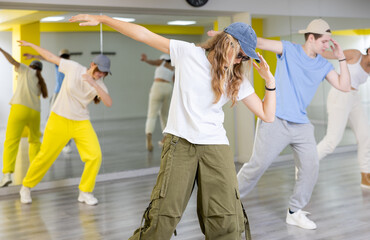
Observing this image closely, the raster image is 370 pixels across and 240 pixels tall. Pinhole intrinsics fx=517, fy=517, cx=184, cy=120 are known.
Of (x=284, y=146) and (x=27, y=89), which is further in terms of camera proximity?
(x=27, y=89)

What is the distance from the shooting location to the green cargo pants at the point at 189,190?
246 centimetres

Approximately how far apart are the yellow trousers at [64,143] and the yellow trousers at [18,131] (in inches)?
23.0

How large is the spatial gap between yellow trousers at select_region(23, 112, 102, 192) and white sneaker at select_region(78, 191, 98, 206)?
Result: 0.19ft

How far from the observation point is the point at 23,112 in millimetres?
5453

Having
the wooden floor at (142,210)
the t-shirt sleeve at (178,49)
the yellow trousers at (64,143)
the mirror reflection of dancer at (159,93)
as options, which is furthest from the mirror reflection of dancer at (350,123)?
the t-shirt sleeve at (178,49)

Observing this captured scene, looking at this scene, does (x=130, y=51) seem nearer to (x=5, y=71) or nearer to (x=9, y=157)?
(x=5, y=71)

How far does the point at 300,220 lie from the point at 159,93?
2901 mm

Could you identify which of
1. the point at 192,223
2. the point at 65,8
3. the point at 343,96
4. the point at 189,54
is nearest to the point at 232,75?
the point at 189,54

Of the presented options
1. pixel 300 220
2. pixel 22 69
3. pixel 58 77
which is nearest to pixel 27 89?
pixel 22 69

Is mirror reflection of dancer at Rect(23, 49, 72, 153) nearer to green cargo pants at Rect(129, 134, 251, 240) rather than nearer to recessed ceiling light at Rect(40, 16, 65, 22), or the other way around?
recessed ceiling light at Rect(40, 16, 65, 22)

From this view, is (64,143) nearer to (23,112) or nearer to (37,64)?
(23,112)

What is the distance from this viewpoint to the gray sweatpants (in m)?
3.87

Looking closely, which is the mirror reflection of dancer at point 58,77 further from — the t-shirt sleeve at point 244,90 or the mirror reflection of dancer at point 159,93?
the t-shirt sleeve at point 244,90

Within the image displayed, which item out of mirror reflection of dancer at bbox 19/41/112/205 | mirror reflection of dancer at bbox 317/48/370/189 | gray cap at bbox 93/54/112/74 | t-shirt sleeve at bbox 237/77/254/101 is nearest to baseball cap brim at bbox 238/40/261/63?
t-shirt sleeve at bbox 237/77/254/101
